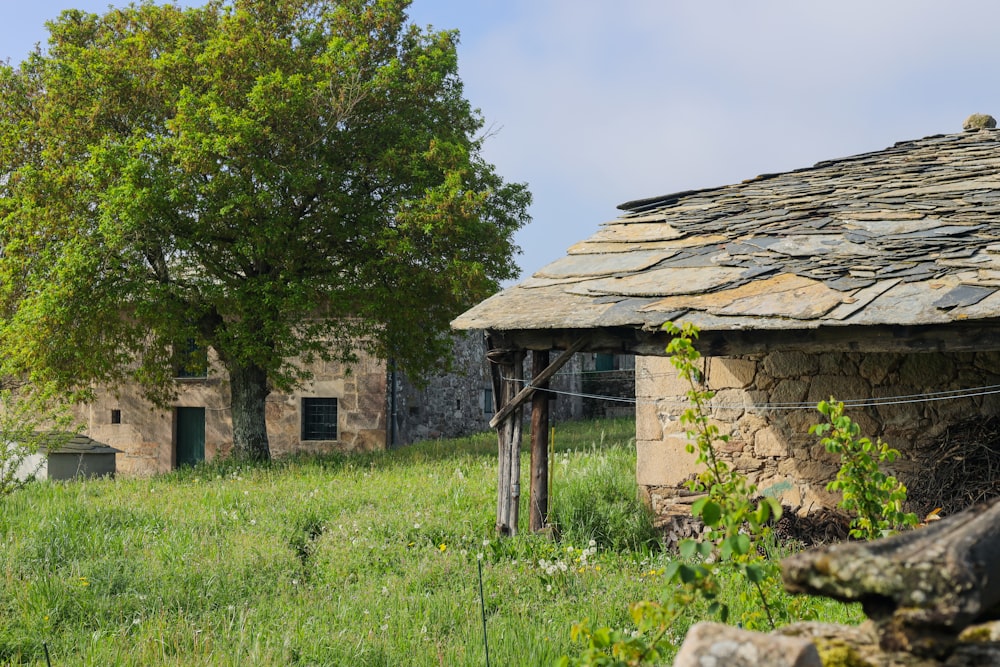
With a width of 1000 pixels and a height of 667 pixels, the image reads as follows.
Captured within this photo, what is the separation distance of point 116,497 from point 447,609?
260 inches

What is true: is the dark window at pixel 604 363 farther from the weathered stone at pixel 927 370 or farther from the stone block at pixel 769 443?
the weathered stone at pixel 927 370

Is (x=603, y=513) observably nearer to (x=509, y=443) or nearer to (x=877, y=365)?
(x=509, y=443)

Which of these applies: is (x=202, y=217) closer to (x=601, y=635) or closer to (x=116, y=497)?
(x=116, y=497)

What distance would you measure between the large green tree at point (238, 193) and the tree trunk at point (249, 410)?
37mm

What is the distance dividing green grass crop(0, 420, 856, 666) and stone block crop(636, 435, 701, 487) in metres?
0.29

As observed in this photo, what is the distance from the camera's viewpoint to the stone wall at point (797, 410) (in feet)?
23.4

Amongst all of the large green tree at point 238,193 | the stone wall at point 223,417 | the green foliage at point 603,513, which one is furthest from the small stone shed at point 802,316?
the stone wall at point 223,417

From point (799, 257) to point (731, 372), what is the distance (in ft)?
4.22

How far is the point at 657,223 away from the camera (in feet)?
30.9

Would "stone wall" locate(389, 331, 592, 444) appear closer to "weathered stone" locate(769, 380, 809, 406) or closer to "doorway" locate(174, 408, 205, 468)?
"doorway" locate(174, 408, 205, 468)

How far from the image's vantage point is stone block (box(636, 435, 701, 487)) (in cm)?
811

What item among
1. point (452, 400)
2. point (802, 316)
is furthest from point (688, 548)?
point (452, 400)

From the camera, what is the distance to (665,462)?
8.25 meters

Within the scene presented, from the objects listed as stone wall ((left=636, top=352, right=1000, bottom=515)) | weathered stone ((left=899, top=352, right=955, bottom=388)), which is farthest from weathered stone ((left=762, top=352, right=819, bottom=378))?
weathered stone ((left=899, top=352, right=955, bottom=388))
